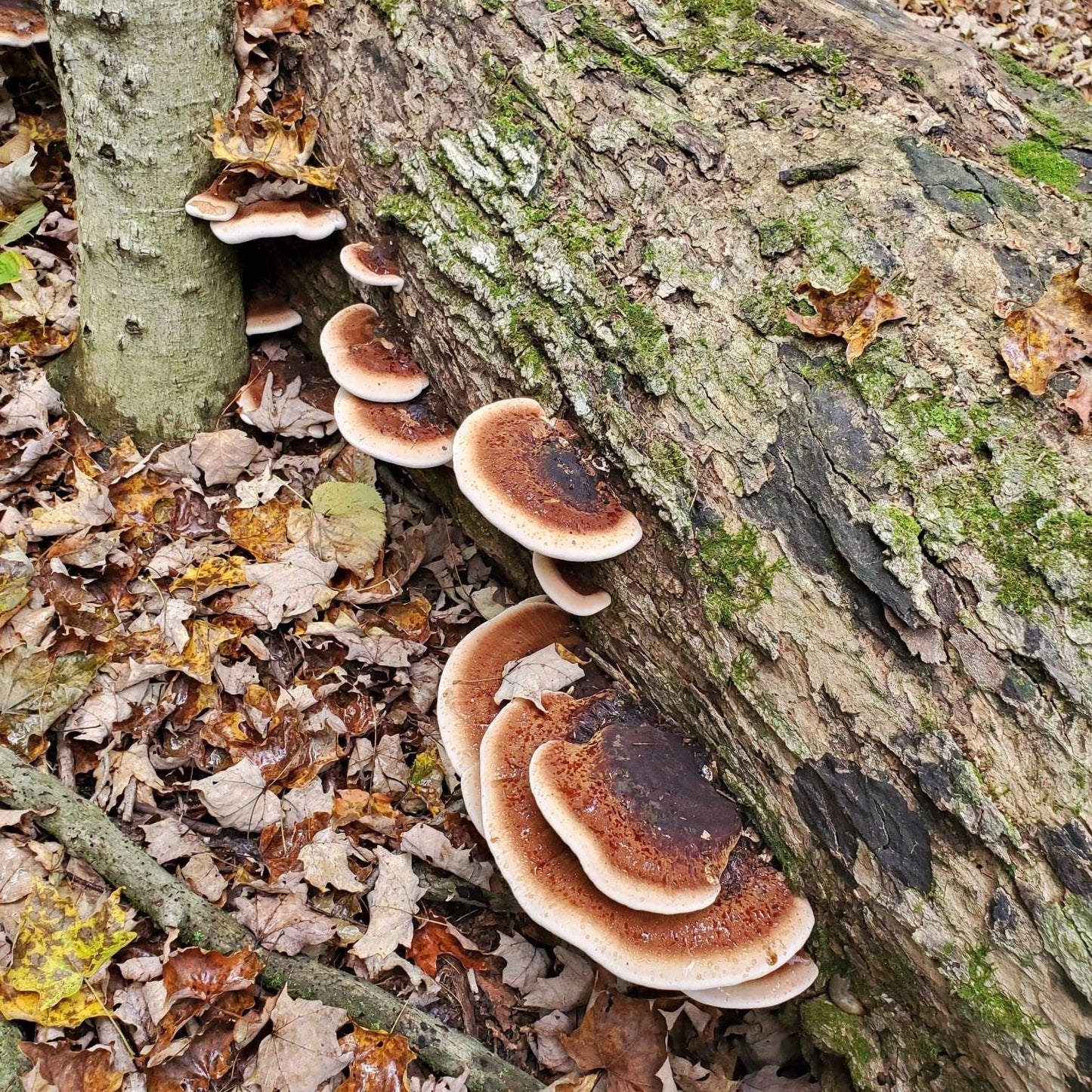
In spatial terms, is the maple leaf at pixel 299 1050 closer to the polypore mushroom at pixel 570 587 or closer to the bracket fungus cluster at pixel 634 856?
the bracket fungus cluster at pixel 634 856

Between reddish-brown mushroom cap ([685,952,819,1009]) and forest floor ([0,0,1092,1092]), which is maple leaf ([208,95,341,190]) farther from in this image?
reddish-brown mushroom cap ([685,952,819,1009])

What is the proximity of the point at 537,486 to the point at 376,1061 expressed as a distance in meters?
2.27

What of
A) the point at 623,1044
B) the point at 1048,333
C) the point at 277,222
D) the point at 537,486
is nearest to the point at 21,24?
the point at 277,222

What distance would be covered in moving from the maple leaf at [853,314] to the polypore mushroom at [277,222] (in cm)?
246

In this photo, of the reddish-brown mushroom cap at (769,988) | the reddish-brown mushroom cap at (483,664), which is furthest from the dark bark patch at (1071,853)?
the reddish-brown mushroom cap at (483,664)

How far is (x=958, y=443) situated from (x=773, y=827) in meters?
1.53

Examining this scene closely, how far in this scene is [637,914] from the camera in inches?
111

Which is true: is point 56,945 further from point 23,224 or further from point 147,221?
point 23,224

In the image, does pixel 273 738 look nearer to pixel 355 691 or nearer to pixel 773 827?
pixel 355 691

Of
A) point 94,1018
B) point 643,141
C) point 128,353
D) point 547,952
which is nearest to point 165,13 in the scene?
point 128,353

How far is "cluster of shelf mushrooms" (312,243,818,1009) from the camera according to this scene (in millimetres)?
2730

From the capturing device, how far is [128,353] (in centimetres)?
445

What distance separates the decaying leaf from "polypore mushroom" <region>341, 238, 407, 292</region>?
1976mm

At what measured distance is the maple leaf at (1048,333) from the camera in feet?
9.52
